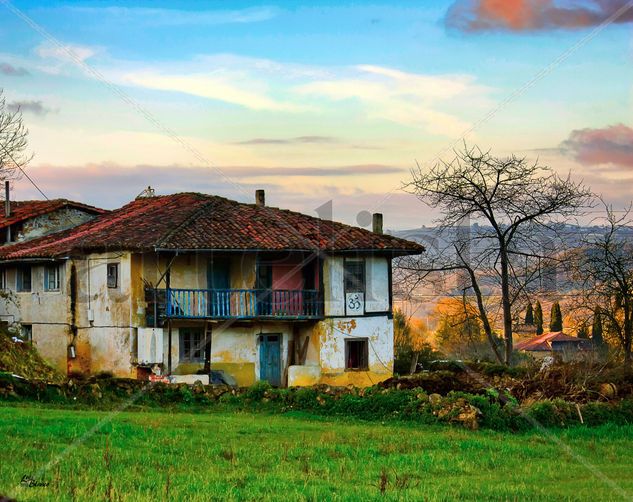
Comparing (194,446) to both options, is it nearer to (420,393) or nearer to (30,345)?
(420,393)

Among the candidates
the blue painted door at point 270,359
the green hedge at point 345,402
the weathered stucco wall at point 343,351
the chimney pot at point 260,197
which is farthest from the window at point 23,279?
the green hedge at point 345,402

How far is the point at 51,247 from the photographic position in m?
36.4

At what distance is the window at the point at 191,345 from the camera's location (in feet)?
114

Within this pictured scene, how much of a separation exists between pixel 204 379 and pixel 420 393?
10.7 metres

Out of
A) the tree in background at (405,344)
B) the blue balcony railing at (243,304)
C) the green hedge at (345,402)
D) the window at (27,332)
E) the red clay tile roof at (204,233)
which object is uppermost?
the red clay tile roof at (204,233)

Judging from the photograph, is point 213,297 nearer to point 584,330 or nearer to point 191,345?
point 191,345

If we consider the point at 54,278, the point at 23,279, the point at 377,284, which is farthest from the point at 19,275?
the point at 377,284

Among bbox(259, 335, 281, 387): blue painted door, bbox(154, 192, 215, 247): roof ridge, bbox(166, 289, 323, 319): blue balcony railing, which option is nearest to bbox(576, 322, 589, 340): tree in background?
bbox(166, 289, 323, 319): blue balcony railing

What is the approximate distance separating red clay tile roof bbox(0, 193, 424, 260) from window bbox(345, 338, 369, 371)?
11.2ft

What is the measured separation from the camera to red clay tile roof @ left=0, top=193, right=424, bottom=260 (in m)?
34.0

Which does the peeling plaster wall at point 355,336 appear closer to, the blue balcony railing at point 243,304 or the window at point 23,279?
the blue balcony railing at point 243,304

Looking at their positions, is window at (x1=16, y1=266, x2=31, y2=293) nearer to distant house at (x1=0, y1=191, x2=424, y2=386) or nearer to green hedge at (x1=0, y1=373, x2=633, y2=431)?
distant house at (x1=0, y1=191, x2=424, y2=386)

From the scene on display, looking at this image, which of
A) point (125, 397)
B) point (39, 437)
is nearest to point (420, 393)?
point (125, 397)

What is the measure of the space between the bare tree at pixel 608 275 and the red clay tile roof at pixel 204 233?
628cm
